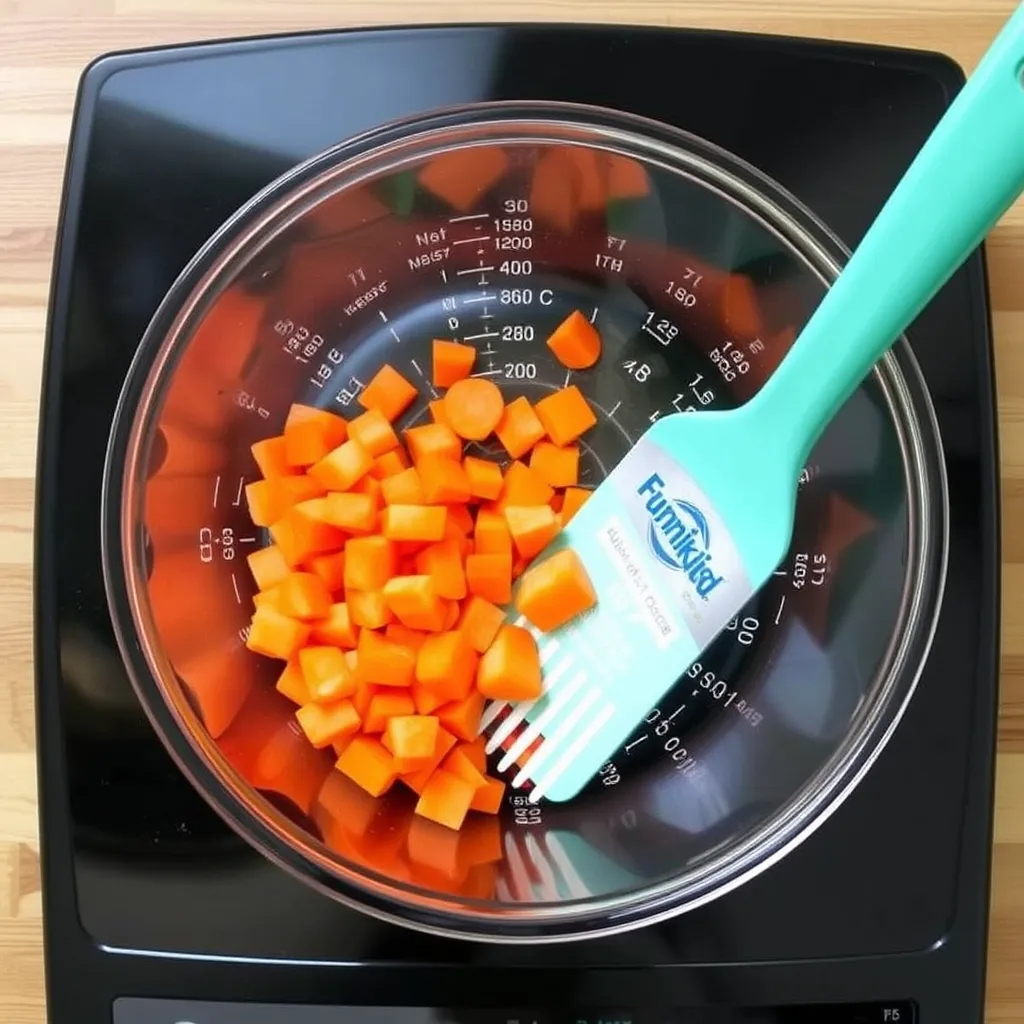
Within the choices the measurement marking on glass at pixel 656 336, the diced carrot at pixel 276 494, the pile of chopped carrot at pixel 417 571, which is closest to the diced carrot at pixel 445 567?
the pile of chopped carrot at pixel 417 571

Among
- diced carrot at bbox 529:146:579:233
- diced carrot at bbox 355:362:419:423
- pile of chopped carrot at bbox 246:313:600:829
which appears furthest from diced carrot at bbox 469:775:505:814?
diced carrot at bbox 529:146:579:233

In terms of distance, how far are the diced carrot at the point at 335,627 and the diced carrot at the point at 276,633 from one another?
0.04 ft

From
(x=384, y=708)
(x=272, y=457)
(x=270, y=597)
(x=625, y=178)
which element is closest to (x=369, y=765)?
(x=384, y=708)

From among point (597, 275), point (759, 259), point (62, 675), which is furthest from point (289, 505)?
point (759, 259)

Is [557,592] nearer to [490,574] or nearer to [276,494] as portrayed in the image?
[490,574]

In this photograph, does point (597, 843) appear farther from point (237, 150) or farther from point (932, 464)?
point (237, 150)

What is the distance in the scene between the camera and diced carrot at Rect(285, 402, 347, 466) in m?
0.90

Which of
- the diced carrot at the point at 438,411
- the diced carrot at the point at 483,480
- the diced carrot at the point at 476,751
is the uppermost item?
the diced carrot at the point at 438,411

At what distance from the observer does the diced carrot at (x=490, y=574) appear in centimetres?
87

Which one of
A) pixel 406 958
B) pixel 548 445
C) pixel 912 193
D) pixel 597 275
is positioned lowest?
pixel 406 958

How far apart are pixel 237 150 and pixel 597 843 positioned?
0.61 meters

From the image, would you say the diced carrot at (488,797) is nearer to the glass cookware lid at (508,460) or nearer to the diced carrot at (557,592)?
the glass cookware lid at (508,460)

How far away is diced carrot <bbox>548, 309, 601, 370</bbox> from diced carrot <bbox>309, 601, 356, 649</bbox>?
280 mm

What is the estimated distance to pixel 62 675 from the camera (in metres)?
0.83
